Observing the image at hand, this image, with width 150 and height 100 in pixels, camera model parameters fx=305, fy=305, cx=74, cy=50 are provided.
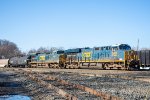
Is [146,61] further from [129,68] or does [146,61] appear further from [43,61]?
[43,61]

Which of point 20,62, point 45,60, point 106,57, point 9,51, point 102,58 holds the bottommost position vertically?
point 20,62

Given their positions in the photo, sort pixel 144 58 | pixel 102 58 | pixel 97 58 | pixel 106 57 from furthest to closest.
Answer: pixel 97 58
pixel 102 58
pixel 106 57
pixel 144 58

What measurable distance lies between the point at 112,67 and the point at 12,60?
38.3 metres

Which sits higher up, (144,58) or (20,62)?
(144,58)

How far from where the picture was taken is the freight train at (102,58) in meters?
32.9

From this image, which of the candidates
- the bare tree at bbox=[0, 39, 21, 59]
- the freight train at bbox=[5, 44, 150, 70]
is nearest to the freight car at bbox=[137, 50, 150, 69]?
the freight train at bbox=[5, 44, 150, 70]

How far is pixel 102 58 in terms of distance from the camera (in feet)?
119

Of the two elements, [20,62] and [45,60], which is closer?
[45,60]

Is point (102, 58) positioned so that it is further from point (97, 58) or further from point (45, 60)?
point (45, 60)

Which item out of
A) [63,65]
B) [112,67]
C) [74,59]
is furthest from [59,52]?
[112,67]

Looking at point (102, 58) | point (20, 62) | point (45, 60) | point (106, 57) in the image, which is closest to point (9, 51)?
point (20, 62)

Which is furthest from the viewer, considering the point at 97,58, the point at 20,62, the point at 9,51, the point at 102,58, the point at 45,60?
the point at 9,51

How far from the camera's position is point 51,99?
11234 millimetres

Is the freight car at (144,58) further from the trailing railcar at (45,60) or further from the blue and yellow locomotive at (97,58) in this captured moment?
the trailing railcar at (45,60)
